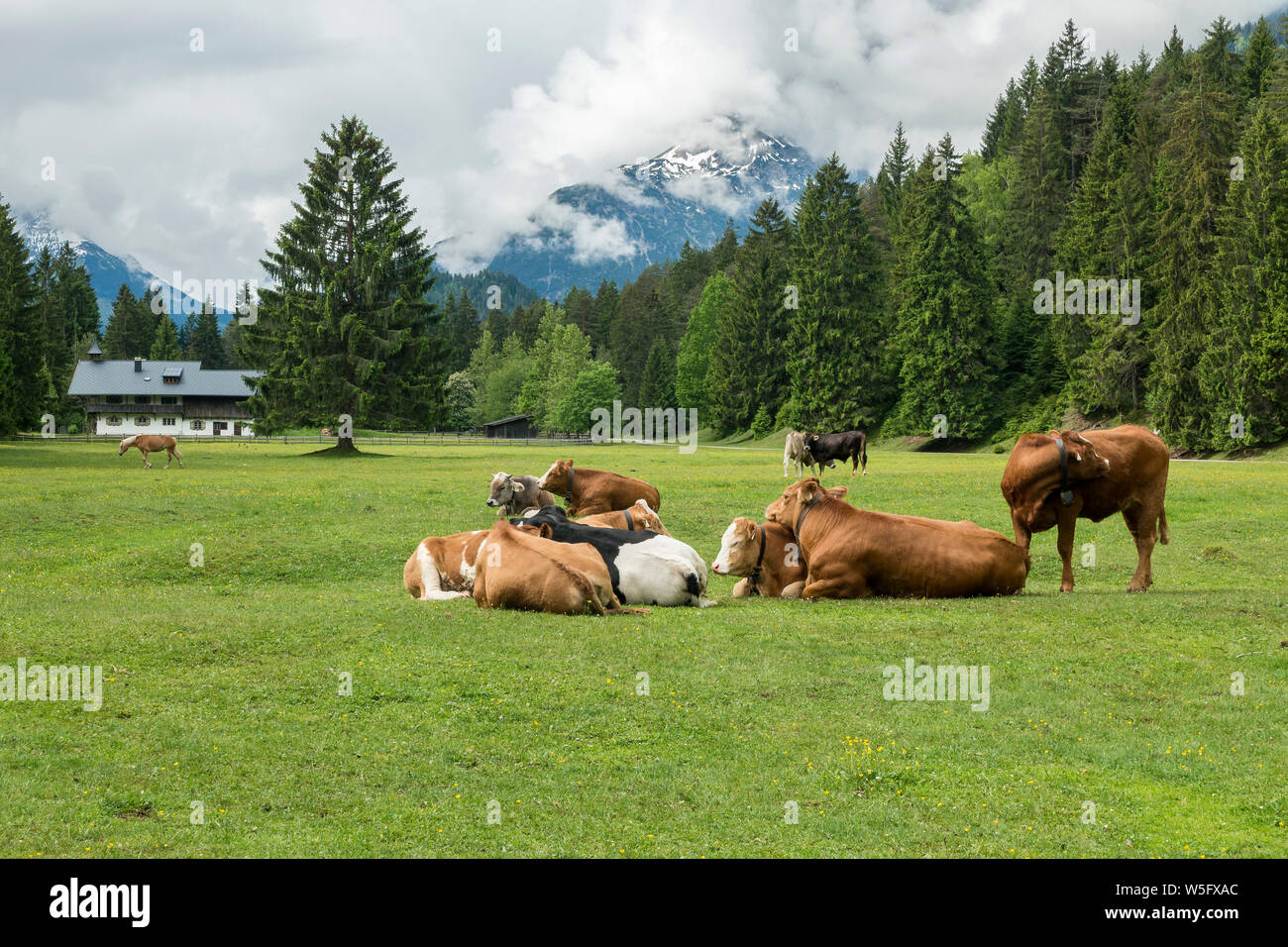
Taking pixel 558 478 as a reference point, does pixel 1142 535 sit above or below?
below

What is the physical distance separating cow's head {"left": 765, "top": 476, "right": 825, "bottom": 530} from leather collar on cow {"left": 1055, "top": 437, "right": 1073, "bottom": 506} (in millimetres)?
3070

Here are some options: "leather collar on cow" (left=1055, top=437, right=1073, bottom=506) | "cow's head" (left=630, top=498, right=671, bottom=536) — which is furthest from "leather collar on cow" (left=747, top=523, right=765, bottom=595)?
"leather collar on cow" (left=1055, top=437, right=1073, bottom=506)

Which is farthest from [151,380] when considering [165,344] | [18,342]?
[18,342]

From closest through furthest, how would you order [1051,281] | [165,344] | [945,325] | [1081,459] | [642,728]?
[642,728] < [1081,459] < [945,325] < [1051,281] < [165,344]

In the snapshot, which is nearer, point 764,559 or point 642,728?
point 642,728

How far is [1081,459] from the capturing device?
12805 mm

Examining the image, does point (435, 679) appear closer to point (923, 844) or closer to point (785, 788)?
point (785, 788)

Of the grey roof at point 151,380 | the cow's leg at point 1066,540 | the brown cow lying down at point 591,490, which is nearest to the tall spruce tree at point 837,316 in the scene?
the brown cow lying down at point 591,490

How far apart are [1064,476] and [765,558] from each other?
4.06m

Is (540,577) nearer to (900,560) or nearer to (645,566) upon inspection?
(645,566)

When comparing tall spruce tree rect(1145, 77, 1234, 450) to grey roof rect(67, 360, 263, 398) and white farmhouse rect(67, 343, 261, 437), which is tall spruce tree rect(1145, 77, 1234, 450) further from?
white farmhouse rect(67, 343, 261, 437)

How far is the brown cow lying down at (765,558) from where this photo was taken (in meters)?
13.6

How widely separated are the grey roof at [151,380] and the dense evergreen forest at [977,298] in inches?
150

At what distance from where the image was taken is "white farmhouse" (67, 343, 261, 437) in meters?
123
